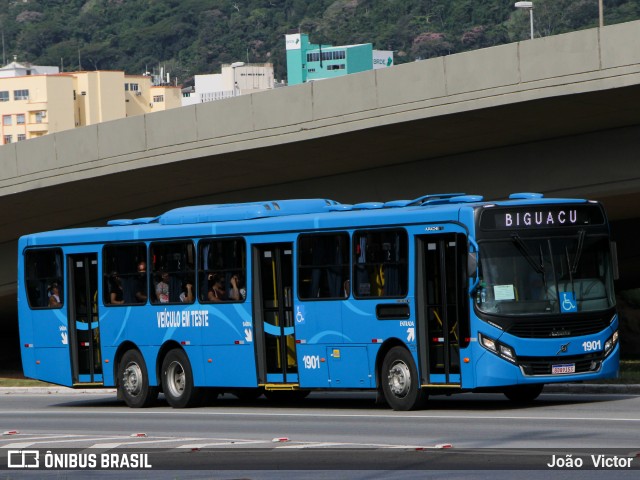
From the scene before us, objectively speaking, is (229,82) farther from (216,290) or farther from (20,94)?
(216,290)

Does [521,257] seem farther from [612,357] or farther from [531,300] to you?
[612,357]

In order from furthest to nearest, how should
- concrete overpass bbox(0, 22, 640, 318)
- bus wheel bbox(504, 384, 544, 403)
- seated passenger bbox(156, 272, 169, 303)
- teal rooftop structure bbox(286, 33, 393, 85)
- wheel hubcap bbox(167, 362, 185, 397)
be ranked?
teal rooftop structure bbox(286, 33, 393, 85)
concrete overpass bbox(0, 22, 640, 318)
seated passenger bbox(156, 272, 169, 303)
wheel hubcap bbox(167, 362, 185, 397)
bus wheel bbox(504, 384, 544, 403)

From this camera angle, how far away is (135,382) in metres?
22.8

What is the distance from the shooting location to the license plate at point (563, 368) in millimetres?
17953

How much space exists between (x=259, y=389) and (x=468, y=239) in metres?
5.08

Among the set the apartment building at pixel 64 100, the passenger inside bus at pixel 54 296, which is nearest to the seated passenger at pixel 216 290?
the passenger inside bus at pixel 54 296

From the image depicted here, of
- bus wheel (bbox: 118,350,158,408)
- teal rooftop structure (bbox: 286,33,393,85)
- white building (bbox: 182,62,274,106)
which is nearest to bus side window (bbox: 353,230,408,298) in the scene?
bus wheel (bbox: 118,350,158,408)

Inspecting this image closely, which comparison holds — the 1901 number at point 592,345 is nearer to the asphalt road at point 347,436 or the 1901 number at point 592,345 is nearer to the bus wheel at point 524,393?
the asphalt road at point 347,436

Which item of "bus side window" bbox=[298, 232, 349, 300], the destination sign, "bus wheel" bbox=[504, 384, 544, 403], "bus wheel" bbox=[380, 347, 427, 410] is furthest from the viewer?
"bus side window" bbox=[298, 232, 349, 300]

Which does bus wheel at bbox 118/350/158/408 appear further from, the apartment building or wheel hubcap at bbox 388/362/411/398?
the apartment building

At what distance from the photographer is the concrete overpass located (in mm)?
26500

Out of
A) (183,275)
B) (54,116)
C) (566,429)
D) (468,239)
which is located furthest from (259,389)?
(54,116)

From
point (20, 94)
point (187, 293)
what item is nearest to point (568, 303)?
point (187, 293)

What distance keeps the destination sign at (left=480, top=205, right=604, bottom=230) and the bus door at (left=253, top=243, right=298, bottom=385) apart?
3452mm
